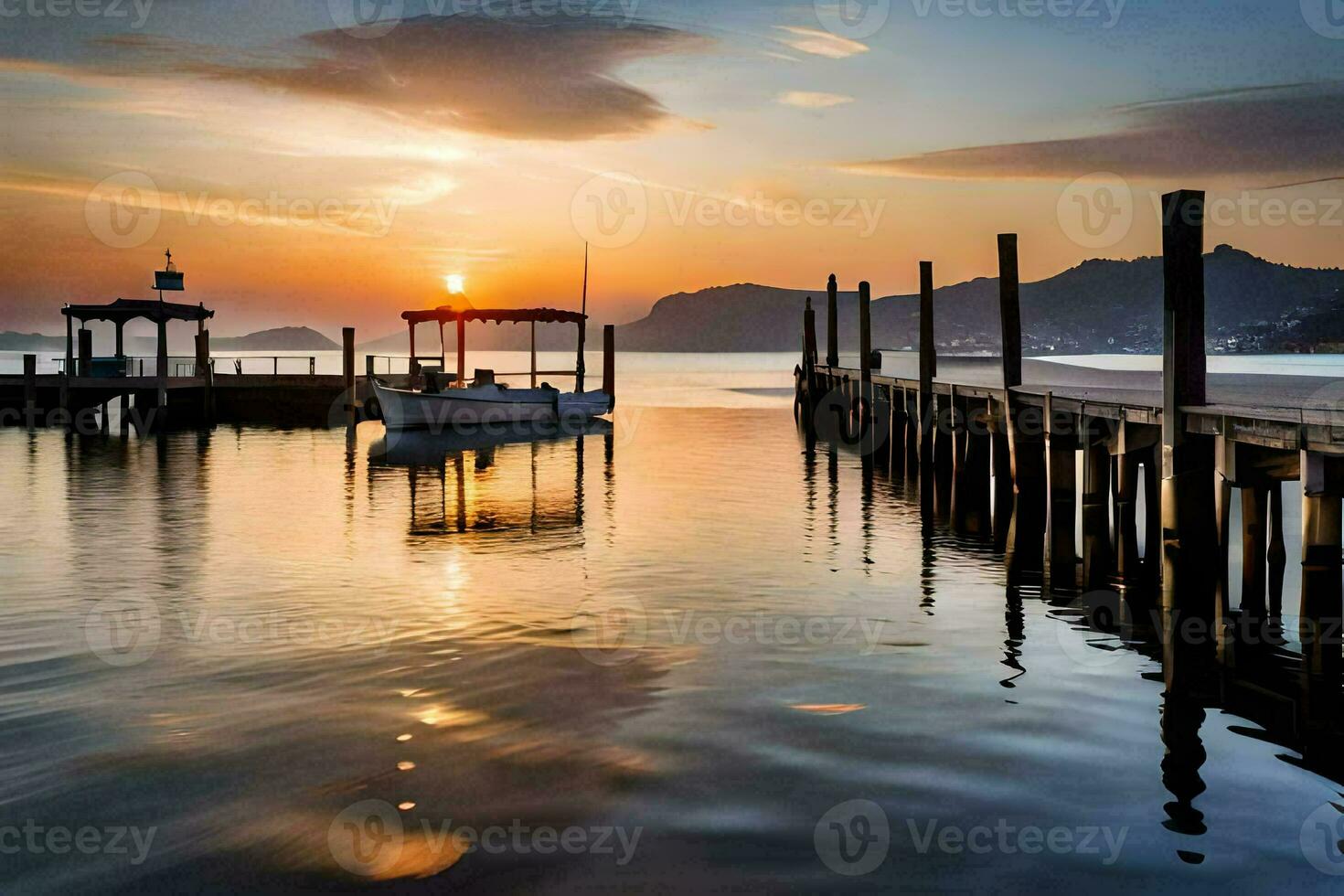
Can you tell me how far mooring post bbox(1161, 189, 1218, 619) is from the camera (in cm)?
1371

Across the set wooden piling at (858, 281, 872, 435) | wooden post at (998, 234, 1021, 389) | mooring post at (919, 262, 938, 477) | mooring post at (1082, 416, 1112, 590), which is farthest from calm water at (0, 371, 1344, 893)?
wooden piling at (858, 281, 872, 435)

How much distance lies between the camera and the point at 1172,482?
13867mm

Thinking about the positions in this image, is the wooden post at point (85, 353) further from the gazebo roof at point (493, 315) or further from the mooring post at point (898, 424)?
the mooring post at point (898, 424)

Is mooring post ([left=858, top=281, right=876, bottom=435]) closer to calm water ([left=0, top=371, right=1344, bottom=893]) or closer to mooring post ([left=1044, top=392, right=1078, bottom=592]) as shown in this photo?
mooring post ([left=1044, top=392, right=1078, bottom=592])

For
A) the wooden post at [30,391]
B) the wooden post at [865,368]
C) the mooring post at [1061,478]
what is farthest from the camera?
the wooden post at [30,391]

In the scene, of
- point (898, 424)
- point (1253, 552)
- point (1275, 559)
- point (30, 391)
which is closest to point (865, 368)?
point (898, 424)

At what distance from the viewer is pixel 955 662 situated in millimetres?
11047

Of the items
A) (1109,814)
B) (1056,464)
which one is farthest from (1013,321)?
(1109,814)

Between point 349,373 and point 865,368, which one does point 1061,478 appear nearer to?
point 865,368

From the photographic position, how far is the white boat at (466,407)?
42656mm

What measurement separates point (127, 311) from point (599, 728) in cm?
4465

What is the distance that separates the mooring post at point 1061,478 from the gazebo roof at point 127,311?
39936 millimetres

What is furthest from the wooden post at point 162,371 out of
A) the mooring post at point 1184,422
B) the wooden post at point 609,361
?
the mooring post at point 1184,422

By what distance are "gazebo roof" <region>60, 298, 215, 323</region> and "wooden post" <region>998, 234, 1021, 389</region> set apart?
37121mm
